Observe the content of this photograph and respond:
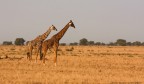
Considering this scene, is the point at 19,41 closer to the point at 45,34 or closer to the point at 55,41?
the point at 45,34

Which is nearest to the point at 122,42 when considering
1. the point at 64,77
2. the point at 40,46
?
the point at 40,46

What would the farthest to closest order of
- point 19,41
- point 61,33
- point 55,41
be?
1. point 19,41
2. point 61,33
3. point 55,41

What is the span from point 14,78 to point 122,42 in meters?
112

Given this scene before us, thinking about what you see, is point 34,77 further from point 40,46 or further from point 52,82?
point 40,46

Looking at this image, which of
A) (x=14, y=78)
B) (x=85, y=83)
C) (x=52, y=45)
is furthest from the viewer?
(x=52, y=45)

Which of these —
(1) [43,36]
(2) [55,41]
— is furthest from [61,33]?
(1) [43,36]

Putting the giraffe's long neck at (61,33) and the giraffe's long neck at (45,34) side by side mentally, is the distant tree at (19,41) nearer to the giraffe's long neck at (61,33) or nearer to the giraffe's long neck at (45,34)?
the giraffe's long neck at (45,34)

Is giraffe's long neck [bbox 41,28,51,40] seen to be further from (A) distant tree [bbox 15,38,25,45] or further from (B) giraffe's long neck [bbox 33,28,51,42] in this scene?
(A) distant tree [bbox 15,38,25,45]

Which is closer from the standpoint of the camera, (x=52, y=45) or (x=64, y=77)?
(x=64, y=77)

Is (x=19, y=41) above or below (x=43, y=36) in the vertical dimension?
above

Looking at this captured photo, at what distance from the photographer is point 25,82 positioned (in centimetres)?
1483

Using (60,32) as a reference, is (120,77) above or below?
below

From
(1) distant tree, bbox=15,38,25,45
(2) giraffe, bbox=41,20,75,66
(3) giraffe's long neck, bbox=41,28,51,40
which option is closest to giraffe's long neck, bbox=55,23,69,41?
(2) giraffe, bbox=41,20,75,66

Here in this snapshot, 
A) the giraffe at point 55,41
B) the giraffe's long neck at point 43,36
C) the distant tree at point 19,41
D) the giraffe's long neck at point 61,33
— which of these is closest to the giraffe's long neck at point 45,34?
the giraffe's long neck at point 43,36
